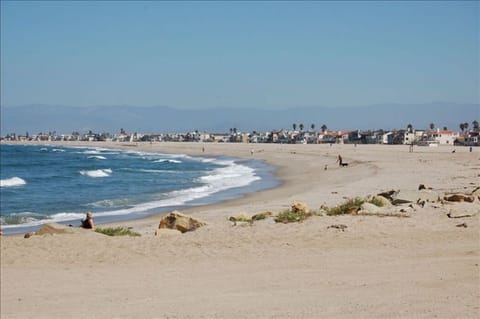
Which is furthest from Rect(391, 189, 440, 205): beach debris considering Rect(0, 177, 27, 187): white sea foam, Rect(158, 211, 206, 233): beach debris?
Rect(0, 177, 27, 187): white sea foam

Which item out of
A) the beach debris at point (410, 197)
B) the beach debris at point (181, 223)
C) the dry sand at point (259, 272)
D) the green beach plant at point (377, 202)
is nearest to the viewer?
the dry sand at point (259, 272)

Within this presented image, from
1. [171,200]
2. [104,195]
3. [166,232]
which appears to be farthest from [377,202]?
[104,195]

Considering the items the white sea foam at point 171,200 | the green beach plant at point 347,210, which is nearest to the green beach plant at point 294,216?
the green beach plant at point 347,210

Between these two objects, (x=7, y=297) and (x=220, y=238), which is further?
(x=220, y=238)

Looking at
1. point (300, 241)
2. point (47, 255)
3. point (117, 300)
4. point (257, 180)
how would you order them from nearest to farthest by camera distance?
1. point (117, 300)
2. point (47, 255)
3. point (300, 241)
4. point (257, 180)

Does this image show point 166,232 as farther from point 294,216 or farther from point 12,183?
point 12,183

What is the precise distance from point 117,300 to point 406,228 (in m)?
6.65

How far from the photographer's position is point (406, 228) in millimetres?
12406

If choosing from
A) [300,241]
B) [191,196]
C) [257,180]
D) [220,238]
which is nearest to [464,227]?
[300,241]

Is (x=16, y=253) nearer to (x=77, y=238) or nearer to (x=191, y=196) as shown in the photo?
(x=77, y=238)

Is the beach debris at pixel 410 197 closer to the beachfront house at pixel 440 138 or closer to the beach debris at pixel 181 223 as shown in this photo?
the beach debris at pixel 181 223

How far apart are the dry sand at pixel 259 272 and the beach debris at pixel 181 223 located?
1.48 ft

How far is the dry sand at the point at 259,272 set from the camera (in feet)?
23.8

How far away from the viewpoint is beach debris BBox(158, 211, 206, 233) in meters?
13.7
